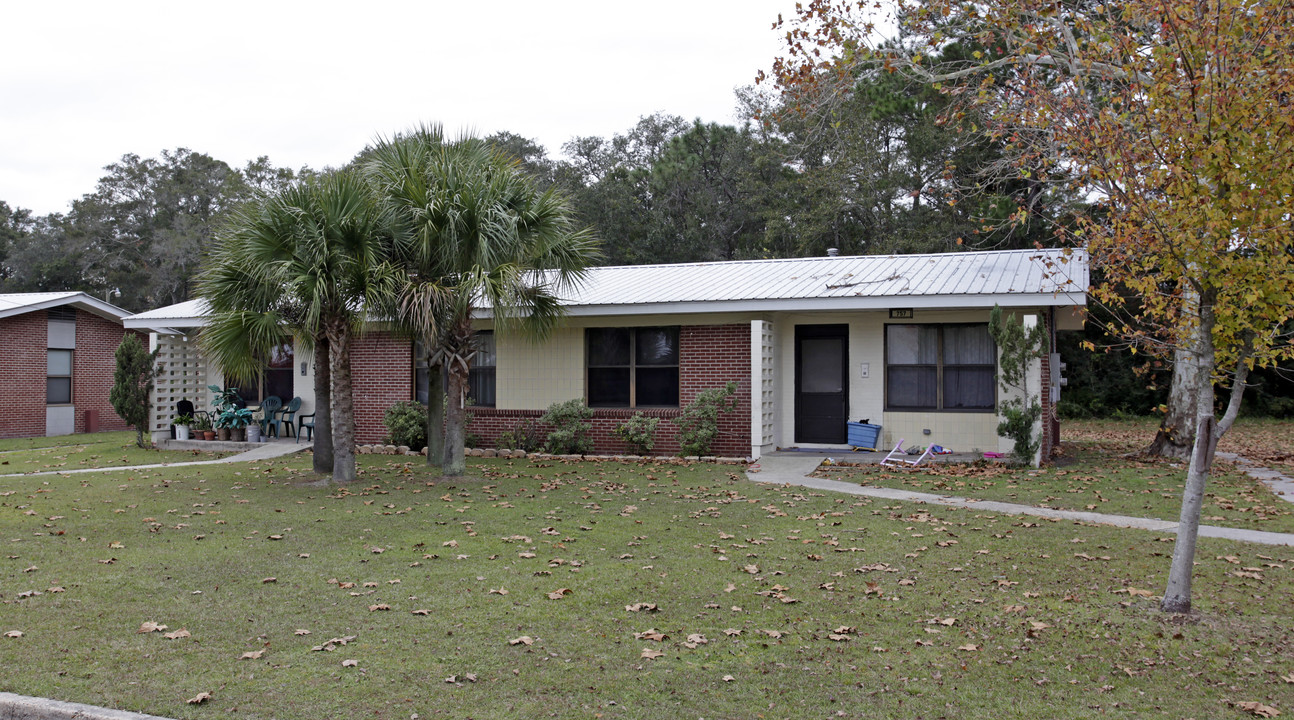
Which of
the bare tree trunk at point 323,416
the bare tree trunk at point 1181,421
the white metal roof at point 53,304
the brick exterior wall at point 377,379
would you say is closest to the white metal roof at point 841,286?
the bare tree trunk at point 323,416

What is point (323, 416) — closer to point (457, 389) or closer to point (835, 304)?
point (457, 389)

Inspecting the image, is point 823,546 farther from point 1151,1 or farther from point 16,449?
point 16,449

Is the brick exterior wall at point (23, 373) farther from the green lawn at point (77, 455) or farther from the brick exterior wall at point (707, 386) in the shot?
the brick exterior wall at point (707, 386)

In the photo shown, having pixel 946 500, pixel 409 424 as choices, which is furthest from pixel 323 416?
pixel 946 500

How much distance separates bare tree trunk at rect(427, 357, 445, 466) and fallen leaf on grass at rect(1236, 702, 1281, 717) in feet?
36.1

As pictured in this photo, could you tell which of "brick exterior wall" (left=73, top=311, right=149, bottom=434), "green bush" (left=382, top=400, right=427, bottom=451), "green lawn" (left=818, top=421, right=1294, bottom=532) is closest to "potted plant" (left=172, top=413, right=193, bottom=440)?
"green bush" (left=382, top=400, right=427, bottom=451)

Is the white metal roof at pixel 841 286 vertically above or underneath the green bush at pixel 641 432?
above

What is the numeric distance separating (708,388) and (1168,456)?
25.7 ft

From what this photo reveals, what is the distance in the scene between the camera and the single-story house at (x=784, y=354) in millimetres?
15523

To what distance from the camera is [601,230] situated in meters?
34.4

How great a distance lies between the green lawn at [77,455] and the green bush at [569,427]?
6255 mm

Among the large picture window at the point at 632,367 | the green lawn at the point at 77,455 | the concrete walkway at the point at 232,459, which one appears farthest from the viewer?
the large picture window at the point at 632,367

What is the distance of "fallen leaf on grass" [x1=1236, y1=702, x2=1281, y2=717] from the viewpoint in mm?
4664

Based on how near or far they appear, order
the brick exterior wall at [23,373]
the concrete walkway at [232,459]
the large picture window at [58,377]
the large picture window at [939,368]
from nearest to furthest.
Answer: the concrete walkway at [232,459] < the large picture window at [939,368] < the brick exterior wall at [23,373] < the large picture window at [58,377]
